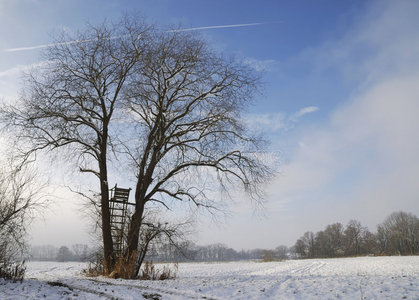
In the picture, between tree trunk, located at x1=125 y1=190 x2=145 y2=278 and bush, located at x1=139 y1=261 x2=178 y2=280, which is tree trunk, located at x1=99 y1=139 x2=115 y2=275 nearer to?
tree trunk, located at x1=125 y1=190 x2=145 y2=278

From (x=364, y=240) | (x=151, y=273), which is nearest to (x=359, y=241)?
(x=364, y=240)

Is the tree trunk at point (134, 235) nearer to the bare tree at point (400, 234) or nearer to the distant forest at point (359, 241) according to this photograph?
the distant forest at point (359, 241)

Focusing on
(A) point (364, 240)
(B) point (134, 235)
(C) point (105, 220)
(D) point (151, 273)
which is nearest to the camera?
(D) point (151, 273)

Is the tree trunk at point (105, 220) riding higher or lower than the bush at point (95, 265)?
higher

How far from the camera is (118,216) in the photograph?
14.1m

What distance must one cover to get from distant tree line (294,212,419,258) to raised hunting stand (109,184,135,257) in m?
62.1

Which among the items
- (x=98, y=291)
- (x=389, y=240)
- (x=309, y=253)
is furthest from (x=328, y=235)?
(x=98, y=291)

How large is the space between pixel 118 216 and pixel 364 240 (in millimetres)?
82231

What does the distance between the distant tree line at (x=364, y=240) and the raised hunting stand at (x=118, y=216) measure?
62121 mm

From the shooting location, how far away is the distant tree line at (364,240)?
6267 cm

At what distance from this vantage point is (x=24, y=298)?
273 inches

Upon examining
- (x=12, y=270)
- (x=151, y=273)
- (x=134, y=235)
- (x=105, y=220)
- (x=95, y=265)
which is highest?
(x=105, y=220)

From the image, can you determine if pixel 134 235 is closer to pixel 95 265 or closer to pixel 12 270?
pixel 95 265

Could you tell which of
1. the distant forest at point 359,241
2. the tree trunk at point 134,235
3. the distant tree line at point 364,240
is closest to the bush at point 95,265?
the tree trunk at point 134,235
